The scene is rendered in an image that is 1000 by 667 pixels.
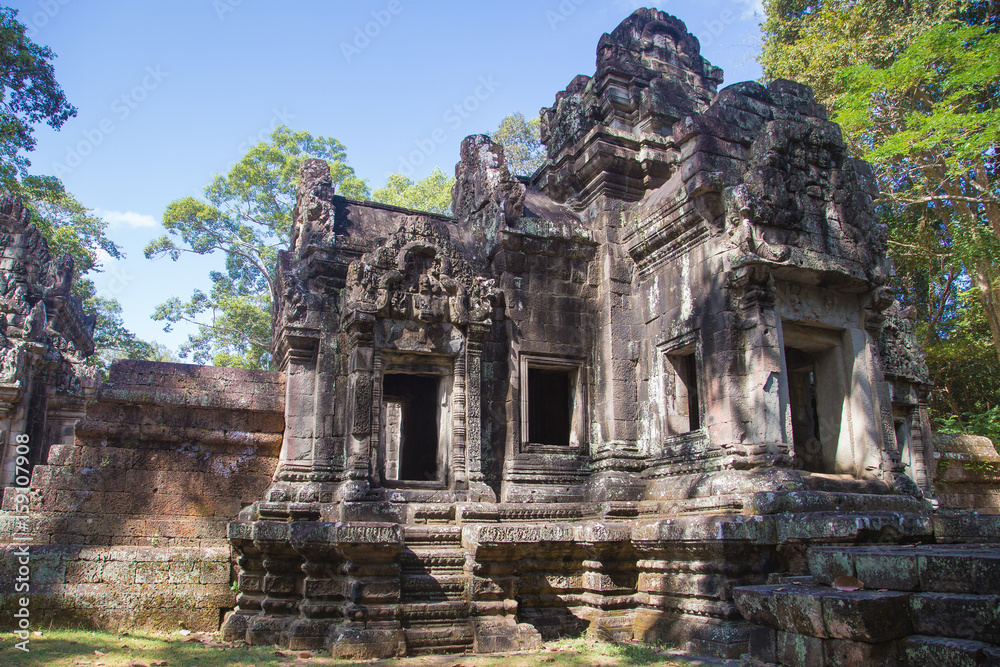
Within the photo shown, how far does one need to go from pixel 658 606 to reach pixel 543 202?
5.80 meters

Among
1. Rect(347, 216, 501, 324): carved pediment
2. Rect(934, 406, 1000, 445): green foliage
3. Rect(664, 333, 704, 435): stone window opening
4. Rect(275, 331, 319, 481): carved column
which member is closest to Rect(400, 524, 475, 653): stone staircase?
Rect(275, 331, 319, 481): carved column

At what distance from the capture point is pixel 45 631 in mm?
7059

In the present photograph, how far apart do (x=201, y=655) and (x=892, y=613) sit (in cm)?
560

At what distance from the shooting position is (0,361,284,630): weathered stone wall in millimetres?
7422

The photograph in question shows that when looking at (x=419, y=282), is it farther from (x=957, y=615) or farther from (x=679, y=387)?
(x=957, y=615)

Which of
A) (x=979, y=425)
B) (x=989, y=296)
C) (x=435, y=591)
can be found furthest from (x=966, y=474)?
(x=435, y=591)

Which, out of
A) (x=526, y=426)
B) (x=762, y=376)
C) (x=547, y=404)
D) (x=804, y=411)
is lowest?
(x=526, y=426)

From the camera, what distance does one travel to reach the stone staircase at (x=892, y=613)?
Result: 12.0ft

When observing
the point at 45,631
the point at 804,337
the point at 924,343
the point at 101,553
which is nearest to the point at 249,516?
the point at 101,553

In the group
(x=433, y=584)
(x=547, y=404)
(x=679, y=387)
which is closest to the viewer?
(x=433, y=584)

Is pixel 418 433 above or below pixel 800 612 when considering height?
above

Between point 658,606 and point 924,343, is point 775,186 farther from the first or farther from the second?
point 924,343

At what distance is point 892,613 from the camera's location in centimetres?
393

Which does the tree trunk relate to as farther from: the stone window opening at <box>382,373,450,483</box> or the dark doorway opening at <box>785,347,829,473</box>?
the stone window opening at <box>382,373,450,483</box>
